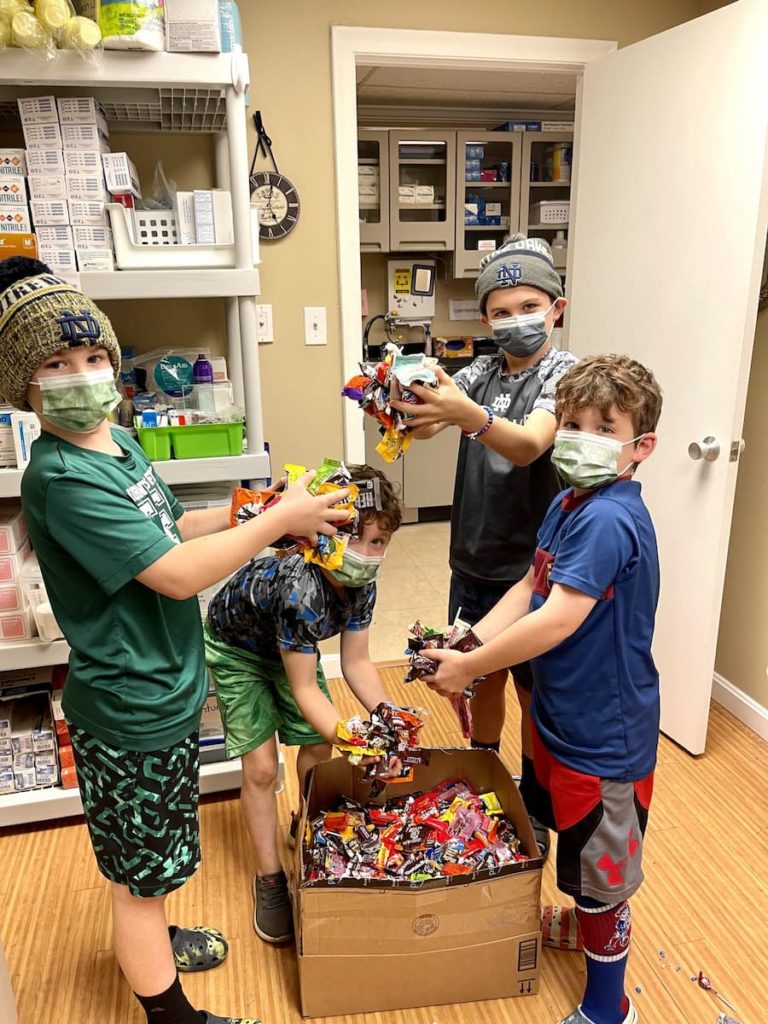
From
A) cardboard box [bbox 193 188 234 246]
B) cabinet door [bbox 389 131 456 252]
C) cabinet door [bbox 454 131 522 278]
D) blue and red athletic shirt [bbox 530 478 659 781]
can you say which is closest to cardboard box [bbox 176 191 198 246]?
cardboard box [bbox 193 188 234 246]

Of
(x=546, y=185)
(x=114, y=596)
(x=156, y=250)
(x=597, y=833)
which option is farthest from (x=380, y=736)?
(x=546, y=185)

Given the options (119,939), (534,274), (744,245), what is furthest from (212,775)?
(744,245)

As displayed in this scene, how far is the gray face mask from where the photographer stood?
1.71 meters

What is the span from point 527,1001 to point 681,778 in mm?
992

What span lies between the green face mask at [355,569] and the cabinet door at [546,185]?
13.1 feet

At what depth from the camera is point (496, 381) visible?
1.86m

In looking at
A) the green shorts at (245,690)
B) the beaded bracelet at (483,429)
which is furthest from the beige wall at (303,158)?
the beaded bracelet at (483,429)

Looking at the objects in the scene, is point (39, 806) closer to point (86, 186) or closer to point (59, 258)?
point (59, 258)

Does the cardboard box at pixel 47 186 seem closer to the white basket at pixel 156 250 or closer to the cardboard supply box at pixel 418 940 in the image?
the white basket at pixel 156 250

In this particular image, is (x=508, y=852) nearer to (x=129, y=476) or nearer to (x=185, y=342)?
(x=129, y=476)

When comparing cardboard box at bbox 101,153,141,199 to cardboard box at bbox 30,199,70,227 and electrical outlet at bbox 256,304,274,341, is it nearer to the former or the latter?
cardboard box at bbox 30,199,70,227

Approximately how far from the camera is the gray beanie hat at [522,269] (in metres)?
1.69

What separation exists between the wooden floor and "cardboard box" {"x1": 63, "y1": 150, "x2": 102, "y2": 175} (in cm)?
176

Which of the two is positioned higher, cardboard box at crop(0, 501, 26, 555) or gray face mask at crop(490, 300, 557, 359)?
gray face mask at crop(490, 300, 557, 359)
